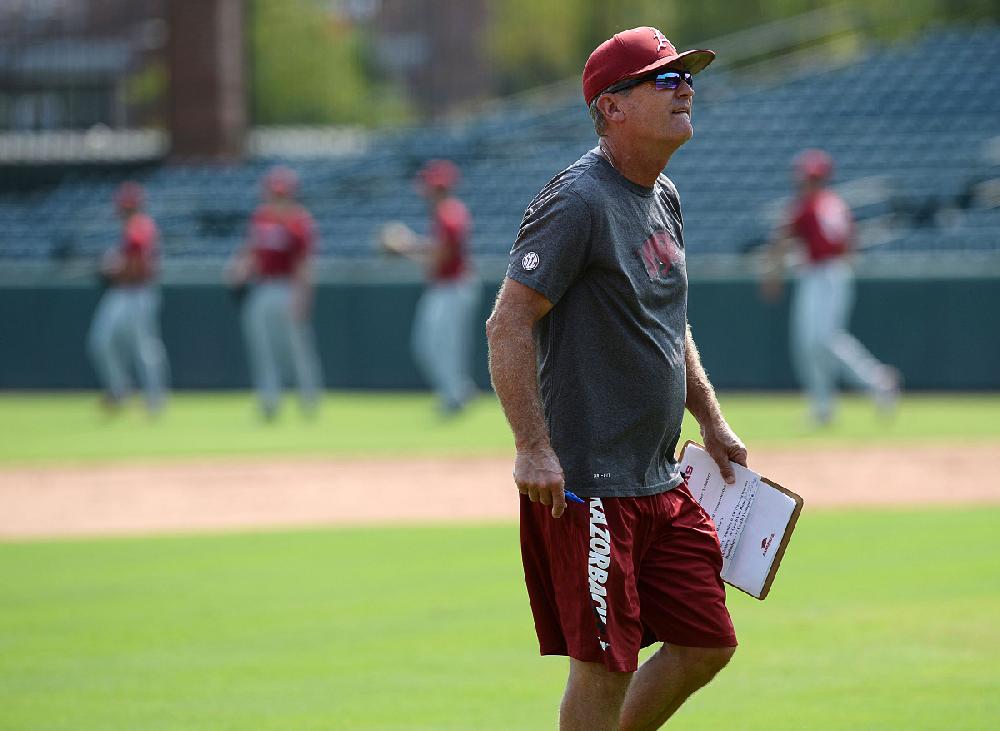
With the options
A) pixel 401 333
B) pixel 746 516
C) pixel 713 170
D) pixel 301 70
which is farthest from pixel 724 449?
pixel 301 70

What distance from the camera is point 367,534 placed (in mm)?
9391

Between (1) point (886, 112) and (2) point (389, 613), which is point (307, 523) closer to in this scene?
(2) point (389, 613)

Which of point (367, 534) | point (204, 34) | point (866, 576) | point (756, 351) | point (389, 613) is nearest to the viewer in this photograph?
point (389, 613)

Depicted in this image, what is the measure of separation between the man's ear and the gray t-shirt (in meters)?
0.10

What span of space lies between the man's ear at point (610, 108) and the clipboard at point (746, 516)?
100 cm

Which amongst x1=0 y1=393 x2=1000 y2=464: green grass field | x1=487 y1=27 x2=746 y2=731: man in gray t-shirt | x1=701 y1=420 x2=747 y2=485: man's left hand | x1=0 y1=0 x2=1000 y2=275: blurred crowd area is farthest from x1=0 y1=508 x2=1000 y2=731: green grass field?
x1=0 y1=0 x2=1000 y2=275: blurred crowd area

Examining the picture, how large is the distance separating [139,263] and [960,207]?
10.3 meters

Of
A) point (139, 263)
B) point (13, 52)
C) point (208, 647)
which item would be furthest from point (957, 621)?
point (13, 52)

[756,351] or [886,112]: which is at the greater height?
[886,112]

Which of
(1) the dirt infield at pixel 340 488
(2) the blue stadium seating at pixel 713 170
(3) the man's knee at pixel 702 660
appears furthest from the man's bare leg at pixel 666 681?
(2) the blue stadium seating at pixel 713 170

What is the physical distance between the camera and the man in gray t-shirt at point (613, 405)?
3.73m

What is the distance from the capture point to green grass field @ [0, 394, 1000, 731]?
17.4 feet

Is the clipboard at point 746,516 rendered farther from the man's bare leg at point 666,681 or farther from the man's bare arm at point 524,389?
the man's bare arm at point 524,389

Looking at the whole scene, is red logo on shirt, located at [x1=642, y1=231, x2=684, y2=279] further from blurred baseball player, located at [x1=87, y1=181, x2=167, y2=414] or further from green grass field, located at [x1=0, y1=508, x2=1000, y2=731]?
blurred baseball player, located at [x1=87, y1=181, x2=167, y2=414]
